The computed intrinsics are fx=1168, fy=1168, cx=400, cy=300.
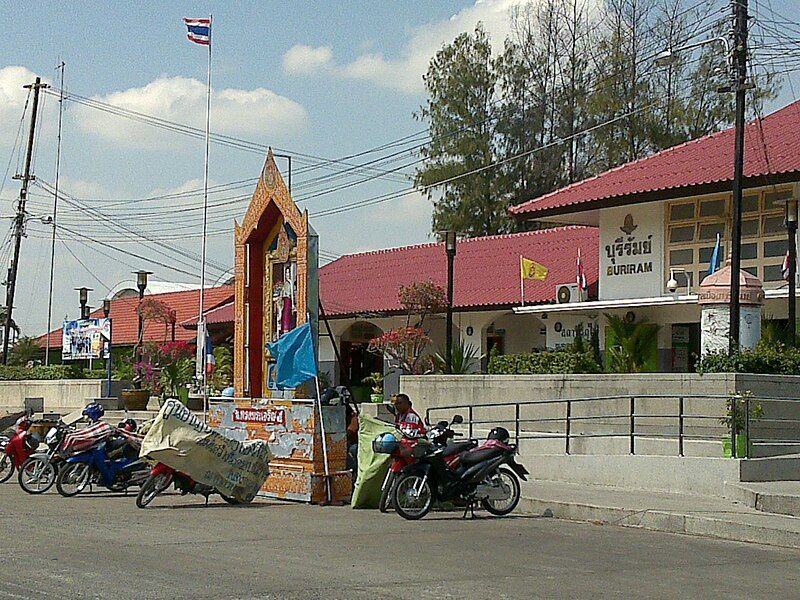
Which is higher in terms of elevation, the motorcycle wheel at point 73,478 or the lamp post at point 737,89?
the lamp post at point 737,89

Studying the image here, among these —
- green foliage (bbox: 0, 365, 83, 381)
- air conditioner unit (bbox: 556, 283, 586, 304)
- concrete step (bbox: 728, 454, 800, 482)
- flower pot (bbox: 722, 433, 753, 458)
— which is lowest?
concrete step (bbox: 728, 454, 800, 482)

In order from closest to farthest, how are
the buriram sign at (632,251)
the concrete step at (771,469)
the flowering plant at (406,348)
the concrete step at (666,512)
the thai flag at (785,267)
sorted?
1. the concrete step at (666,512)
2. the concrete step at (771,469)
3. the thai flag at (785,267)
4. the buriram sign at (632,251)
5. the flowering plant at (406,348)

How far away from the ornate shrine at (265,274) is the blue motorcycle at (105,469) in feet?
9.63

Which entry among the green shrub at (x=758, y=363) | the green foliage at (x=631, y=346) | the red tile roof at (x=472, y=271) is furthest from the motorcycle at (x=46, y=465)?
the red tile roof at (x=472, y=271)

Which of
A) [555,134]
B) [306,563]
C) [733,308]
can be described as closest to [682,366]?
[733,308]

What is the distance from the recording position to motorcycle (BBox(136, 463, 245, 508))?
15.1 meters

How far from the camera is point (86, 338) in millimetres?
41000

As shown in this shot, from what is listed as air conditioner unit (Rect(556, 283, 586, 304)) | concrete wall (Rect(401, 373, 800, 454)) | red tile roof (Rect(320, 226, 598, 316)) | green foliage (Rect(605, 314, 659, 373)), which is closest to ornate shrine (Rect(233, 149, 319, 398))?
concrete wall (Rect(401, 373, 800, 454))

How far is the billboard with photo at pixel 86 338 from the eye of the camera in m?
40.4

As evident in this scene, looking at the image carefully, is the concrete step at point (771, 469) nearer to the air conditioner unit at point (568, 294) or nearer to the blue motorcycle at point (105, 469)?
the blue motorcycle at point (105, 469)

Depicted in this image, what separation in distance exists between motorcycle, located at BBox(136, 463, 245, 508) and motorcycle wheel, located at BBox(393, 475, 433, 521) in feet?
9.45

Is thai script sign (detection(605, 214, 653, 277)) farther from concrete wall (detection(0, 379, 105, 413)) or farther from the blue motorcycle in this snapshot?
concrete wall (detection(0, 379, 105, 413))

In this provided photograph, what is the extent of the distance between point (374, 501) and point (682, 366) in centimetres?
1463

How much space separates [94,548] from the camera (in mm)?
10711
